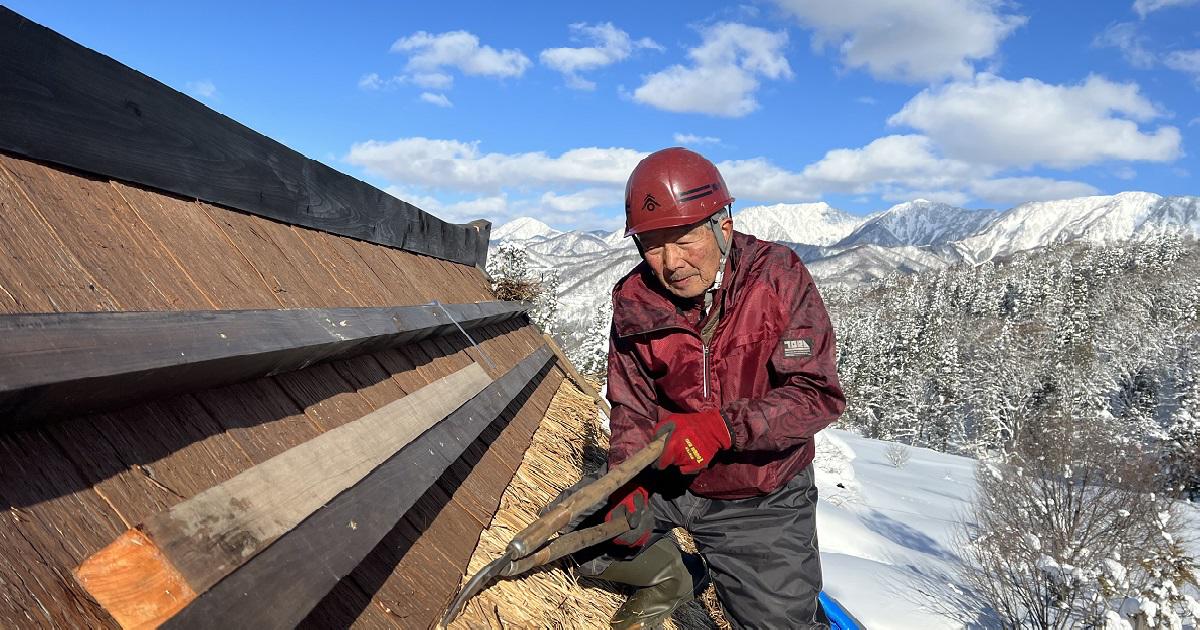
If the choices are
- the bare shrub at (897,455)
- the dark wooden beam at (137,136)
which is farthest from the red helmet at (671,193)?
the bare shrub at (897,455)

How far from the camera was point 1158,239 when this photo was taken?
432ft

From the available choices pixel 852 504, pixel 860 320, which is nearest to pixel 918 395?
pixel 860 320

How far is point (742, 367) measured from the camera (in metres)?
3.37

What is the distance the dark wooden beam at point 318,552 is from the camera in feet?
4.06

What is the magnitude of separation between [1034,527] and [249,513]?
87.8 feet

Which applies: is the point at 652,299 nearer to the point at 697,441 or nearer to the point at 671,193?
the point at 671,193

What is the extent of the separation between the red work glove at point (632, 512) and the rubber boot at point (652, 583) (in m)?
0.21

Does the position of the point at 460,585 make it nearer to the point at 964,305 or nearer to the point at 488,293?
the point at 488,293

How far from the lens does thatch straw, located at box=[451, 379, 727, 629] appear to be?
2.34 metres

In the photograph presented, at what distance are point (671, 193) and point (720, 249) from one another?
39cm

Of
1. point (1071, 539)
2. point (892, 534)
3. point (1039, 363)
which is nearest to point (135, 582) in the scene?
point (1071, 539)

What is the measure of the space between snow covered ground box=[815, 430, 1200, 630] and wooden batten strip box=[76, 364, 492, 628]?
14053 mm

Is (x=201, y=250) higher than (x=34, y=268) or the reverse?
higher

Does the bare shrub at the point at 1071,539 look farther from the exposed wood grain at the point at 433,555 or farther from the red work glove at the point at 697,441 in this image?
the exposed wood grain at the point at 433,555
